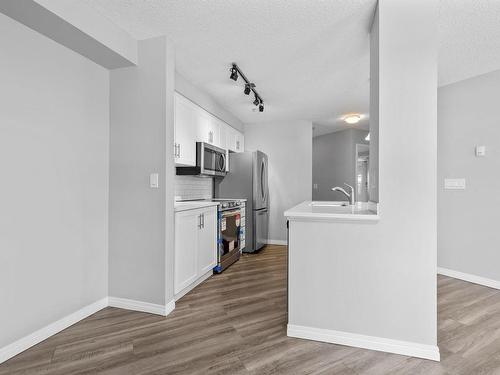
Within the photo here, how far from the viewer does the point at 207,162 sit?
373cm

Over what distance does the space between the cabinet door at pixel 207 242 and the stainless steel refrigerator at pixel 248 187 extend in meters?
1.14

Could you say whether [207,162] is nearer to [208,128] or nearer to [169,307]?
[208,128]

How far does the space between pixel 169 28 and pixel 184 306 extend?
245 centimetres

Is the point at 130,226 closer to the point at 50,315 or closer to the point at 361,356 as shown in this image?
the point at 50,315

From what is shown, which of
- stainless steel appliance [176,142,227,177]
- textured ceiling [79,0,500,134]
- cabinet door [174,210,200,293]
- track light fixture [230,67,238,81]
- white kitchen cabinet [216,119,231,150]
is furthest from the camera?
white kitchen cabinet [216,119,231,150]

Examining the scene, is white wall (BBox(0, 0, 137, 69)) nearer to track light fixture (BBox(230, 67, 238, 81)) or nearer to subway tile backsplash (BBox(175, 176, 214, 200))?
track light fixture (BBox(230, 67, 238, 81))

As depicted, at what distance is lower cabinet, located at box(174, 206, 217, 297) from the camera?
103 inches

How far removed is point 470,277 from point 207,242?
3.17 metres

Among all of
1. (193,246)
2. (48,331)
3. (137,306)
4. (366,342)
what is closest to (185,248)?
(193,246)

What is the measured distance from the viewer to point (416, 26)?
1.78 meters

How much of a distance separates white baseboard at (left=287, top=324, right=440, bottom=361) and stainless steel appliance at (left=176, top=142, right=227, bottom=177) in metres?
2.20

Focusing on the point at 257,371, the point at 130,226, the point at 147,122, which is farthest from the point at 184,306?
the point at 147,122

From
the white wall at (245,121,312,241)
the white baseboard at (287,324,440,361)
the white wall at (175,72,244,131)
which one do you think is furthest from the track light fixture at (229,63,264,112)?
the white baseboard at (287,324,440,361)

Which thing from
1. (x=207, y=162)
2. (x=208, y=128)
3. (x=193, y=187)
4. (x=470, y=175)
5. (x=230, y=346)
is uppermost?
(x=208, y=128)
